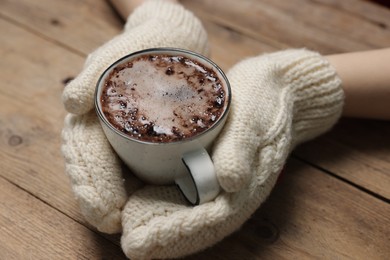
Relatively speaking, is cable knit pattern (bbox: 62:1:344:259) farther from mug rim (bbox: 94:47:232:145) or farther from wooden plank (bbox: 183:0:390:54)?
wooden plank (bbox: 183:0:390:54)

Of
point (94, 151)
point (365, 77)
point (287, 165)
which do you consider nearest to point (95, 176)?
point (94, 151)

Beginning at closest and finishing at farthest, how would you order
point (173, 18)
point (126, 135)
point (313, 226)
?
point (126, 135) < point (313, 226) < point (173, 18)

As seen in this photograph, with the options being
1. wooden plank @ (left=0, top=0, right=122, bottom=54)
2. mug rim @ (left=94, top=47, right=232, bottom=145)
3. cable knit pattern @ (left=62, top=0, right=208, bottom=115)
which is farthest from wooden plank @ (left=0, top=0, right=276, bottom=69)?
mug rim @ (left=94, top=47, right=232, bottom=145)

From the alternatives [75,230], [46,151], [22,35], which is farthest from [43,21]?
[75,230]

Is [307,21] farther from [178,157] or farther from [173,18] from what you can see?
[178,157]

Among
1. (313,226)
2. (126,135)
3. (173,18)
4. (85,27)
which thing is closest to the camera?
(126,135)

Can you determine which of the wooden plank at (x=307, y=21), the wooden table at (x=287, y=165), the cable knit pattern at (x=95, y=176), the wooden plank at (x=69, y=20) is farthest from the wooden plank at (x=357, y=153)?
the wooden plank at (x=69, y=20)
